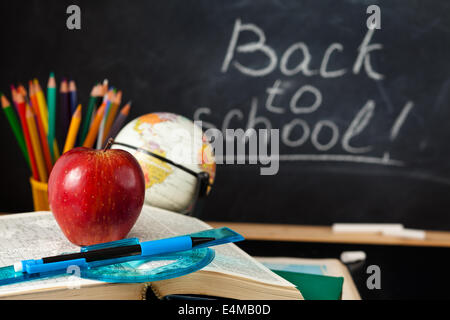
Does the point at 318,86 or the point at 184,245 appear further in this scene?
the point at 318,86

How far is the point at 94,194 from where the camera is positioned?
55 cm

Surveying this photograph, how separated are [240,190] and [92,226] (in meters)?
0.76

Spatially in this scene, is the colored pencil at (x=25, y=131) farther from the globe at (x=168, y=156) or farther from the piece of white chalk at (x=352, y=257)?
the piece of white chalk at (x=352, y=257)

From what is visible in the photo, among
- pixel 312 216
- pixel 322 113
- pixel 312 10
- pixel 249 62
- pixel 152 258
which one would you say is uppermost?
pixel 312 10

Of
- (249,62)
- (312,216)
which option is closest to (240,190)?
(312,216)

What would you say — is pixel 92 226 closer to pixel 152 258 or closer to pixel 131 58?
pixel 152 258

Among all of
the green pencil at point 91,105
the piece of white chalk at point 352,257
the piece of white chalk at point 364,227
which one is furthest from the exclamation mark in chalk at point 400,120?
the green pencil at point 91,105

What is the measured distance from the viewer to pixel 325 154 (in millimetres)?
1273

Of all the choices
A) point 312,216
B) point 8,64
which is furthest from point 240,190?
point 8,64

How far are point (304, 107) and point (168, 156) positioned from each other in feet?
1.94

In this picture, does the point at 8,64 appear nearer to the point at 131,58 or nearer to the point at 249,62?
the point at 131,58

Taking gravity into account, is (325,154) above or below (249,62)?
below

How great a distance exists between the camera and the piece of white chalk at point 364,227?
122 centimetres

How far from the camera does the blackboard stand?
1228 mm
